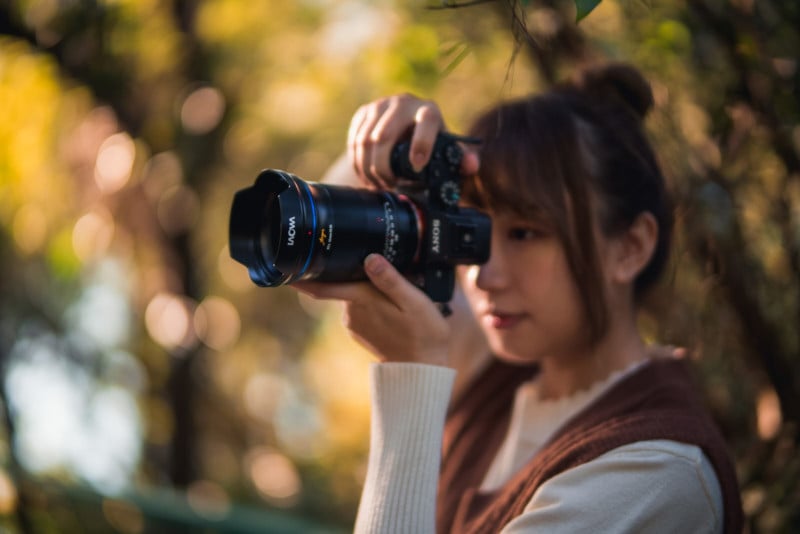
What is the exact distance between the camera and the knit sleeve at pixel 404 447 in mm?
1089

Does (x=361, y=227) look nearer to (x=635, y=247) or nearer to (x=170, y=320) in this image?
(x=635, y=247)

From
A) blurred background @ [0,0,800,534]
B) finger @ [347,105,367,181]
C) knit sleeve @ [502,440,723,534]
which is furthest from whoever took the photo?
blurred background @ [0,0,800,534]

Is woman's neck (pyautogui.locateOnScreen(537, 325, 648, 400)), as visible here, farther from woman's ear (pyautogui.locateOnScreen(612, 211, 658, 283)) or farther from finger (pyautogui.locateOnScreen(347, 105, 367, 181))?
finger (pyautogui.locateOnScreen(347, 105, 367, 181))

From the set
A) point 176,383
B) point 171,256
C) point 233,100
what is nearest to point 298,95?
point 233,100

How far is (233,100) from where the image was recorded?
3.87 meters

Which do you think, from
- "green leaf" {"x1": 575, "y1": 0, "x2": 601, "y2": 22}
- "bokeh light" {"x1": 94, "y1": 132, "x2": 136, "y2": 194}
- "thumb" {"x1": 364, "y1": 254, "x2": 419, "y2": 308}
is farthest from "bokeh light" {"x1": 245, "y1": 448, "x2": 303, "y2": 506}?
"green leaf" {"x1": 575, "y1": 0, "x2": 601, "y2": 22}

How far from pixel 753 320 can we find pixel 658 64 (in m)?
0.62

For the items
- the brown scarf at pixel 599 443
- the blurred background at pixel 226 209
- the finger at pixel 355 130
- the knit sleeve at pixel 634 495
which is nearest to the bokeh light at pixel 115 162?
the blurred background at pixel 226 209

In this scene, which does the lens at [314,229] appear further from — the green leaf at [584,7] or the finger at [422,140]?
the green leaf at [584,7]

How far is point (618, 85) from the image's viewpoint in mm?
1439

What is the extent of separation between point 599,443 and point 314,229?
20.8 inches

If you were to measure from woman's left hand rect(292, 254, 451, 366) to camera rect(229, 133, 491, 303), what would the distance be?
2 centimetres

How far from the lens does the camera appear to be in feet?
3.57

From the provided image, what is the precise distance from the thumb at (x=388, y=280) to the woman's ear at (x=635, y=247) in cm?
40
